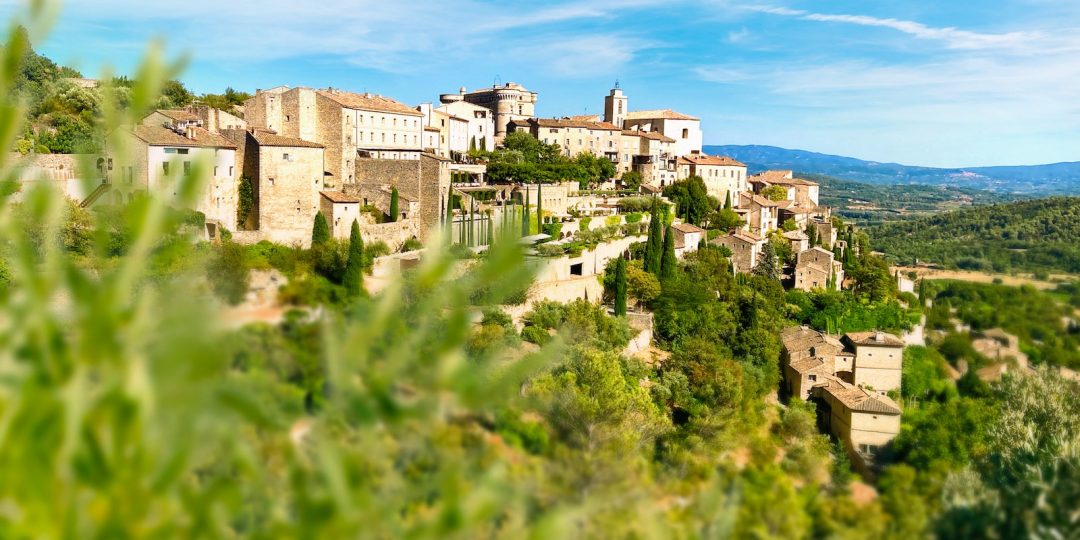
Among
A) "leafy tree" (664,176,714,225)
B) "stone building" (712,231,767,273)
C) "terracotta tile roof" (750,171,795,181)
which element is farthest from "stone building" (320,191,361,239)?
"terracotta tile roof" (750,171,795,181)

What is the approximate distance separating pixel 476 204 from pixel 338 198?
9.02m

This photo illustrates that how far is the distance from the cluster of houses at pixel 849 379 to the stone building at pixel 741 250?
29.3 ft

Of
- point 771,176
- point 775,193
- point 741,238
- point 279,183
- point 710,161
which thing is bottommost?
point 741,238

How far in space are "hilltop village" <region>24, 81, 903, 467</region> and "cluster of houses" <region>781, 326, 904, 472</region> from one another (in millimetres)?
59

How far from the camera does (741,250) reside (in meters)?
43.0

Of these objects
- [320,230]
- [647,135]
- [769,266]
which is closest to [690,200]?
[769,266]

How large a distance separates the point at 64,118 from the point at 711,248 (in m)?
30.2

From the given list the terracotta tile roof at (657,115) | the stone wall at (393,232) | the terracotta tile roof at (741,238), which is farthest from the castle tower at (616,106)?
the stone wall at (393,232)

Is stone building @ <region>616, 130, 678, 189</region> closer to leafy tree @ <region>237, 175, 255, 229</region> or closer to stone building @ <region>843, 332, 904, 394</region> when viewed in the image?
stone building @ <region>843, 332, 904, 394</region>

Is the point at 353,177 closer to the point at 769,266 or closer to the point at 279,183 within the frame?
the point at 279,183

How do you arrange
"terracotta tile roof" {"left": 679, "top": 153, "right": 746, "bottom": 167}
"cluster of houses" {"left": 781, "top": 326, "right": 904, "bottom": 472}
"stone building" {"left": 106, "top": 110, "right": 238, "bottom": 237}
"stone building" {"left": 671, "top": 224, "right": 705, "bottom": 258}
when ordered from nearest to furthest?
"stone building" {"left": 106, "top": 110, "right": 238, "bottom": 237}, "cluster of houses" {"left": 781, "top": 326, "right": 904, "bottom": 472}, "stone building" {"left": 671, "top": 224, "right": 705, "bottom": 258}, "terracotta tile roof" {"left": 679, "top": 153, "right": 746, "bottom": 167}

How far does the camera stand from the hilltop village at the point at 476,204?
2573cm

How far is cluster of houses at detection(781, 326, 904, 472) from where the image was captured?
79.3ft

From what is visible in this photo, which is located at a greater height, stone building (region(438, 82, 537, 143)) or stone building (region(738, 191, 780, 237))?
stone building (region(438, 82, 537, 143))
